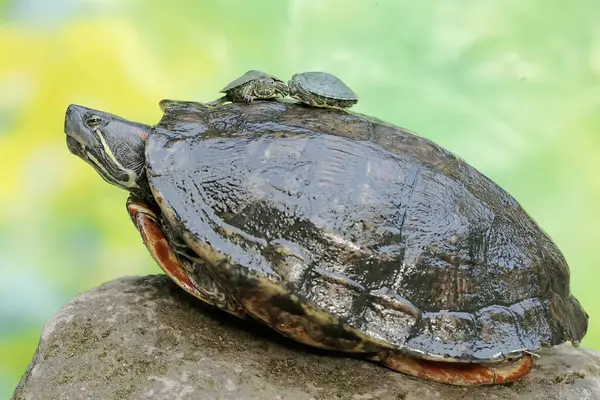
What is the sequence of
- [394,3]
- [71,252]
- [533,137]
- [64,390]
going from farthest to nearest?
[394,3] → [533,137] → [71,252] → [64,390]

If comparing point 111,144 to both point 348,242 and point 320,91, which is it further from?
point 348,242

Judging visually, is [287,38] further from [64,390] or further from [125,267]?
[64,390]

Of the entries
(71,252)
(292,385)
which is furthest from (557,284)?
(71,252)

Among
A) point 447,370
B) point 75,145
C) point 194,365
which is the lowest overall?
point 194,365

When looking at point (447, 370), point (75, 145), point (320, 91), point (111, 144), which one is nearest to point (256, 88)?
point (320, 91)

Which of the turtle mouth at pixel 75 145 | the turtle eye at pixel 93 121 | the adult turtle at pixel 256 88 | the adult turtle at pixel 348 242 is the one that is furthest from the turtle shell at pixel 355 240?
the turtle mouth at pixel 75 145
